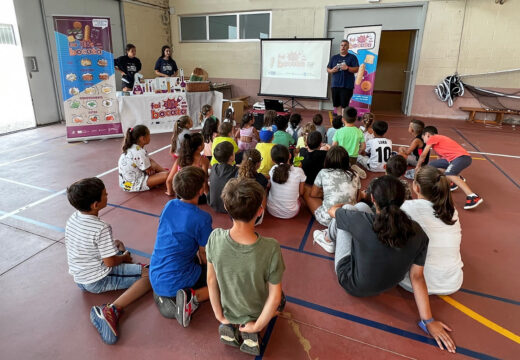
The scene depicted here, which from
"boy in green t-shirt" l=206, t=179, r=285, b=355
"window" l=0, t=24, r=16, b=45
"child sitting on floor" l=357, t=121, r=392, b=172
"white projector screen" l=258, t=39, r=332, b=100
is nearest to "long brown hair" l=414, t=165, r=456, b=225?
"boy in green t-shirt" l=206, t=179, r=285, b=355

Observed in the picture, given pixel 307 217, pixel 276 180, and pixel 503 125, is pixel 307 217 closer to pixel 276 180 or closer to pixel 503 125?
pixel 276 180

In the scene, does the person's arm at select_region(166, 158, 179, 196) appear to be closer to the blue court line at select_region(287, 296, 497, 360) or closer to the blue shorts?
the blue court line at select_region(287, 296, 497, 360)

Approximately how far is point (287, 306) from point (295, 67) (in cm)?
766

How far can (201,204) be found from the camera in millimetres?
3371

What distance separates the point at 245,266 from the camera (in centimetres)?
143

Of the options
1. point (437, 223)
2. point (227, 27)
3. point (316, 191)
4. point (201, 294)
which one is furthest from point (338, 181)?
point (227, 27)

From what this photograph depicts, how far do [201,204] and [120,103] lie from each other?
3500mm

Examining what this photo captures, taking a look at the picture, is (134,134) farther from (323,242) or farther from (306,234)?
(323,242)

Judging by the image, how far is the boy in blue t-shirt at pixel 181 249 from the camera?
1767 mm

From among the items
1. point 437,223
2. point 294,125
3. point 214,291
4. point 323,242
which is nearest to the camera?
point 214,291

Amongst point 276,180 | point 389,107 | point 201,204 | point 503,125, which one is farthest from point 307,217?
point 389,107

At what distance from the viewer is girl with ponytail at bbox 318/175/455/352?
169cm

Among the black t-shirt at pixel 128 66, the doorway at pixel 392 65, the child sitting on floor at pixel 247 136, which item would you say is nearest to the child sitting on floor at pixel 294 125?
the child sitting on floor at pixel 247 136

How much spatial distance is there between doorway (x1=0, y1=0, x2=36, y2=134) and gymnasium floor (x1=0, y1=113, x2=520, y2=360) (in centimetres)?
417
